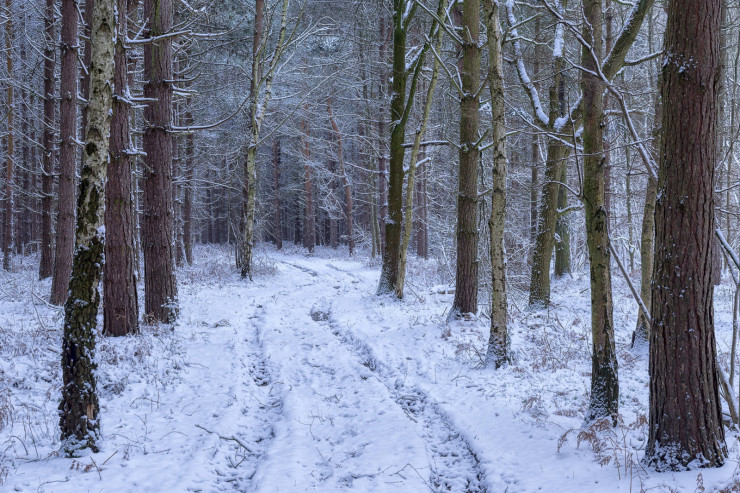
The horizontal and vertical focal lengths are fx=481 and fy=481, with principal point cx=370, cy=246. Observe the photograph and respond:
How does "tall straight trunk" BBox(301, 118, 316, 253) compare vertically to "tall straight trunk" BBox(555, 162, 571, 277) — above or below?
above

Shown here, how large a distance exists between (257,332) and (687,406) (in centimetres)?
726

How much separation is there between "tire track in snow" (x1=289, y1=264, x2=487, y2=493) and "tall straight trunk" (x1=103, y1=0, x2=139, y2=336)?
4.07 metres

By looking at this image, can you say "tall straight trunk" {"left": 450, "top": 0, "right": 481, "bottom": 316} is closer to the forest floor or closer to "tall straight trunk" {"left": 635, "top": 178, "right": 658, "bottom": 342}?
the forest floor

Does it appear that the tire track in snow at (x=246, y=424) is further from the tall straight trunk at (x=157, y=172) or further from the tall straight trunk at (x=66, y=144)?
the tall straight trunk at (x=66, y=144)

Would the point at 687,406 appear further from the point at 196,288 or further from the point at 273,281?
the point at 273,281

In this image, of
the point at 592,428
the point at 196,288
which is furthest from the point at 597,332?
the point at 196,288

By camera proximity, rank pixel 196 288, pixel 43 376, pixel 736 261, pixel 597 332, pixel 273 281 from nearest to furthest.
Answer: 1. pixel 736 261
2. pixel 597 332
3. pixel 43 376
4. pixel 196 288
5. pixel 273 281

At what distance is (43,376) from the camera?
6.24m

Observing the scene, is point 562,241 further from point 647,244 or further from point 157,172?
point 157,172

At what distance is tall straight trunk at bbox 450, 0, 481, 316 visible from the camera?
30.9 ft

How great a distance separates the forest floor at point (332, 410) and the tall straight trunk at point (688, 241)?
289 mm

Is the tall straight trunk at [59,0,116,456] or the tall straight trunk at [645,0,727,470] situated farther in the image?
the tall straight trunk at [59,0,116,456]

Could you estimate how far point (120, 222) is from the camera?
8.09 metres

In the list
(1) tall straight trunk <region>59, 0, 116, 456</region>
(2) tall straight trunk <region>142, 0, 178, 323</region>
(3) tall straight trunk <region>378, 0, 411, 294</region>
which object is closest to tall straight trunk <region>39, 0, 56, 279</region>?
(2) tall straight trunk <region>142, 0, 178, 323</region>
